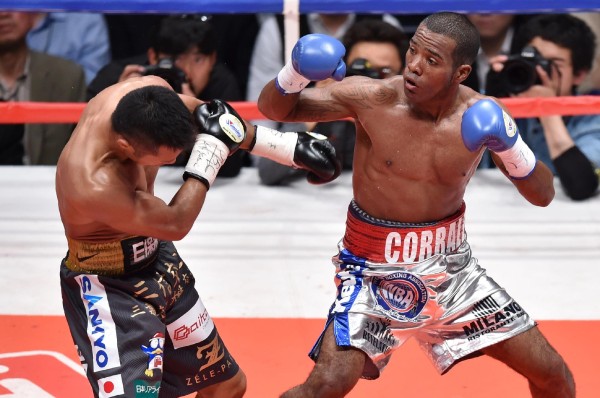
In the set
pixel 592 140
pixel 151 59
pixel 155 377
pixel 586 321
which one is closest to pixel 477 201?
pixel 592 140

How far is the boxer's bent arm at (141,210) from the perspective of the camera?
8.79ft

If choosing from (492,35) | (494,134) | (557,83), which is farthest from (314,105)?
(492,35)

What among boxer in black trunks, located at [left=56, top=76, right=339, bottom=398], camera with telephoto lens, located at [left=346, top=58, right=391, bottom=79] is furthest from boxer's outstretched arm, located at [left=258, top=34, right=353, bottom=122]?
camera with telephoto lens, located at [left=346, top=58, right=391, bottom=79]

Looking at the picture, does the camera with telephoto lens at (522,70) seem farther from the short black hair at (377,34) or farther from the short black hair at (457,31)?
the short black hair at (457,31)

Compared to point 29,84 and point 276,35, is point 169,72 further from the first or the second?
point 29,84

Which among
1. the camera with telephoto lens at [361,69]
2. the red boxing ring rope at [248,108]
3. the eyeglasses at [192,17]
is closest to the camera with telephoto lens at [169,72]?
the red boxing ring rope at [248,108]

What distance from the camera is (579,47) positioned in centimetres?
506

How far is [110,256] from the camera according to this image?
2852 mm

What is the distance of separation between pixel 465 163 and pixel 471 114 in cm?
24

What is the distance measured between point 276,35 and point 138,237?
270 centimetres

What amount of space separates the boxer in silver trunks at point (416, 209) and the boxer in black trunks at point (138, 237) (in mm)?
317

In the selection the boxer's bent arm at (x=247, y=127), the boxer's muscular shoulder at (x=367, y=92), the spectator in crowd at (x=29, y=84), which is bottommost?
the spectator in crowd at (x=29, y=84)

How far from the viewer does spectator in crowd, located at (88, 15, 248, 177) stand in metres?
5.09

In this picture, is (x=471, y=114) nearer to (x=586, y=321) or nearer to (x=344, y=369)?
(x=344, y=369)
